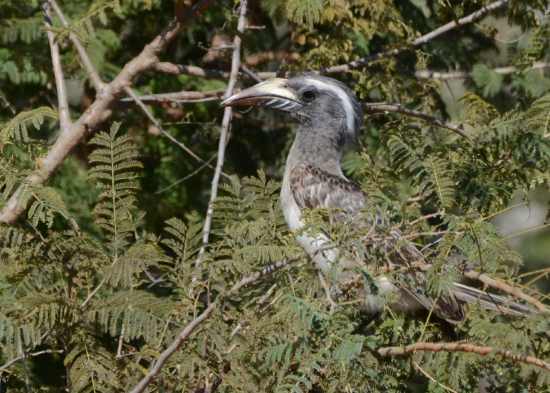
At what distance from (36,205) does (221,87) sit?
2.27 meters

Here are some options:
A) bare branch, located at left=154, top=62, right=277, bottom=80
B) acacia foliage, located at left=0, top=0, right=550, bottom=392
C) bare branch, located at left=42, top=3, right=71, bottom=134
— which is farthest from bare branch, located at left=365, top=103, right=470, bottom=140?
bare branch, located at left=42, top=3, right=71, bottom=134

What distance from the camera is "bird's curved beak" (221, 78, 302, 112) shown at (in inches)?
176

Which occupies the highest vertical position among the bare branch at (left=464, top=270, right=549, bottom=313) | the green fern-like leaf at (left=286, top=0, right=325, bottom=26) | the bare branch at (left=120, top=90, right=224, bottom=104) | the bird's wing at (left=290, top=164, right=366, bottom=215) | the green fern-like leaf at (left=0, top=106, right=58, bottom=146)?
the green fern-like leaf at (left=286, top=0, right=325, bottom=26)

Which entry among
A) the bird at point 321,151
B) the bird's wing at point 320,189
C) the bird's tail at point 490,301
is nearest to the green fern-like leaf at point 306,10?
the bird at point 321,151

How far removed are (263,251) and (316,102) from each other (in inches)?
89.0

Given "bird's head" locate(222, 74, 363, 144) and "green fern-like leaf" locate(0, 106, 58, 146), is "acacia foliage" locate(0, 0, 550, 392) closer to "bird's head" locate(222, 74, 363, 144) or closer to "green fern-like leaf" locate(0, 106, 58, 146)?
"green fern-like leaf" locate(0, 106, 58, 146)

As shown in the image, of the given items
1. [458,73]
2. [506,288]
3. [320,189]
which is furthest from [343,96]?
[506,288]

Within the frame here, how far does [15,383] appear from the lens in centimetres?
339

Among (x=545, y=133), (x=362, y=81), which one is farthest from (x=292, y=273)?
(x=362, y=81)

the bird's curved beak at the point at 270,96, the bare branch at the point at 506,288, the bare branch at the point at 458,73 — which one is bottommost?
the bare branch at the point at 458,73

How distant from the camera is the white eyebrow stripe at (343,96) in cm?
477

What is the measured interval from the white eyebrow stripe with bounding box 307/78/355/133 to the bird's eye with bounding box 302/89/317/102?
0.05 metres

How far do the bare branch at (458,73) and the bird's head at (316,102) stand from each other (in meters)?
0.48

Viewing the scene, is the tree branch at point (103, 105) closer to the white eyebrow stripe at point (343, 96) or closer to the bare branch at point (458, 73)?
the white eyebrow stripe at point (343, 96)
